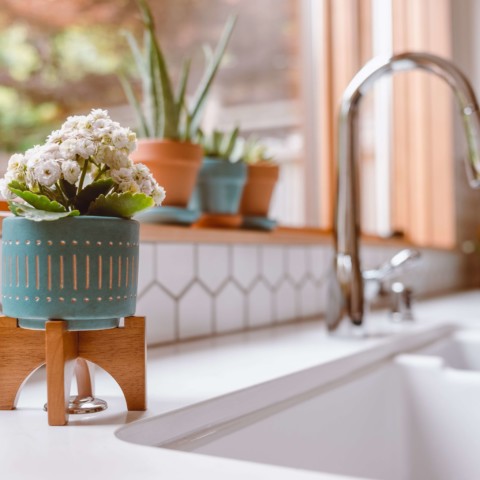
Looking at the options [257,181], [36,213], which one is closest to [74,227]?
[36,213]

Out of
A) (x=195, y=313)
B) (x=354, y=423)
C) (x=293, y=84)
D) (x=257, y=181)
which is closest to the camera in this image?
(x=354, y=423)

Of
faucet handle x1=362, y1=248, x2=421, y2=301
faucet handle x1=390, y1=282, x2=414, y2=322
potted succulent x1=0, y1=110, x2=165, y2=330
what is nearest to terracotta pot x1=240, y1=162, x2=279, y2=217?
faucet handle x1=362, y1=248, x2=421, y2=301

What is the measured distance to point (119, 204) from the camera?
59 cm

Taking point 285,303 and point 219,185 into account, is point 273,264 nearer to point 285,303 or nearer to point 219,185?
point 285,303

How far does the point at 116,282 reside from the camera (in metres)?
0.60

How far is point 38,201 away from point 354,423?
523mm

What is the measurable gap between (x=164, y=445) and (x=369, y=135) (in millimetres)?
1968

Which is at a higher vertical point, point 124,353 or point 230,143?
point 230,143

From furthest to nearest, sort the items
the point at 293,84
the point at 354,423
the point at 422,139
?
the point at 422,139 → the point at 293,84 → the point at 354,423

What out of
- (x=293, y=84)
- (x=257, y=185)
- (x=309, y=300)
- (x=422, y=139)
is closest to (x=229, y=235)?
(x=257, y=185)

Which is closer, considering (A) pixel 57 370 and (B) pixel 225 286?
(A) pixel 57 370

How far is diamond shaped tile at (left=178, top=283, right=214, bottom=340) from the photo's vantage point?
43.4 inches

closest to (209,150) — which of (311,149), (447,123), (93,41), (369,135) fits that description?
(93,41)

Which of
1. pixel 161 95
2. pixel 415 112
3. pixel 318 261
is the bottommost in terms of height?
pixel 318 261
